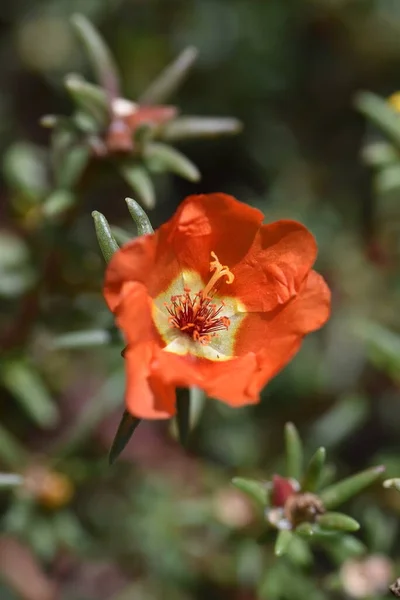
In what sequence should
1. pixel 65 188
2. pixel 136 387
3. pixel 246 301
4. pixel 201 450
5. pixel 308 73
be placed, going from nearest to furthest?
pixel 136 387 → pixel 246 301 → pixel 65 188 → pixel 201 450 → pixel 308 73

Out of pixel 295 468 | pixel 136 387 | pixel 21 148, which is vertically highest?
pixel 136 387

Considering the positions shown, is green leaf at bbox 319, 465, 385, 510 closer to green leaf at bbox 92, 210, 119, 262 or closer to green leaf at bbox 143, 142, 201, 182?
green leaf at bbox 92, 210, 119, 262

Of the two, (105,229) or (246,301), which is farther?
(246,301)

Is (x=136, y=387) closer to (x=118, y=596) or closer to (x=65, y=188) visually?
(x=65, y=188)

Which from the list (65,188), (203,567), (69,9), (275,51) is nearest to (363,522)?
(203,567)

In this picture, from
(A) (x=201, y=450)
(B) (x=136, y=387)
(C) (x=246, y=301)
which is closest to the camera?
(B) (x=136, y=387)

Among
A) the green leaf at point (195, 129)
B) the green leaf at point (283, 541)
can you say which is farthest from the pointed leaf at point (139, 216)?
the green leaf at point (283, 541)

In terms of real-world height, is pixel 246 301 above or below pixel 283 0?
below
